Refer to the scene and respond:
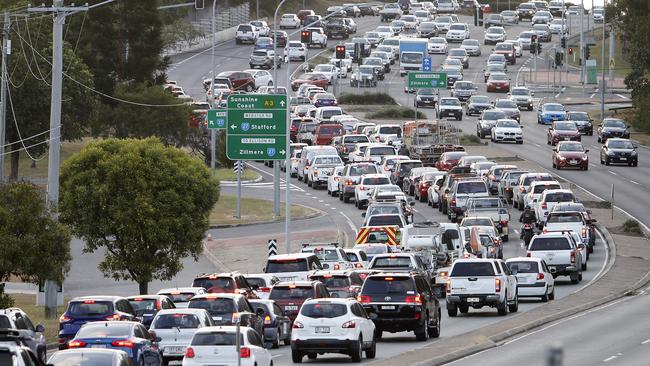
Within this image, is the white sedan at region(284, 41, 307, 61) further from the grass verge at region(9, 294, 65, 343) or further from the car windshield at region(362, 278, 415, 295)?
the car windshield at region(362, 278, 415, 295)

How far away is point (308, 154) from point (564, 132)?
52.7 feet

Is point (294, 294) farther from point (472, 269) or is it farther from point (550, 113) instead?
point (550, 113)

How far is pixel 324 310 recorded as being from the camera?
33281 millimetres

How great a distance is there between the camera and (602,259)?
5928cm

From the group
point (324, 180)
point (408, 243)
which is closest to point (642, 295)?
point (408, 243)

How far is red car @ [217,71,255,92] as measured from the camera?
11312 centimetres

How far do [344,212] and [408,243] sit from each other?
65.9 ft

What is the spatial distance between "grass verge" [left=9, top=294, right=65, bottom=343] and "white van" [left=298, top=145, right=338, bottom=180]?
1081 inches

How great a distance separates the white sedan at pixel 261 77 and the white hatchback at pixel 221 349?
84844 millimetres

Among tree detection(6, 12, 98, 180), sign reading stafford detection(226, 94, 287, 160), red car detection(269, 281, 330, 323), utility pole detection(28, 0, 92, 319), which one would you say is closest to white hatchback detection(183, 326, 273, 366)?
red car detection(269, 281, 330, 323)

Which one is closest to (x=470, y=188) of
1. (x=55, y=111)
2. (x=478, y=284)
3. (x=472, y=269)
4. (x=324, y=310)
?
(x=472, y=269)

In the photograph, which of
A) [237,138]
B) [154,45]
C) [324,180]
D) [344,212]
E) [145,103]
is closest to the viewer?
[237,138]

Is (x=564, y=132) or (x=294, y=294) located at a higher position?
(x=564, y=132)

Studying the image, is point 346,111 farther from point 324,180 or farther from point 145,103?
point 324,180
